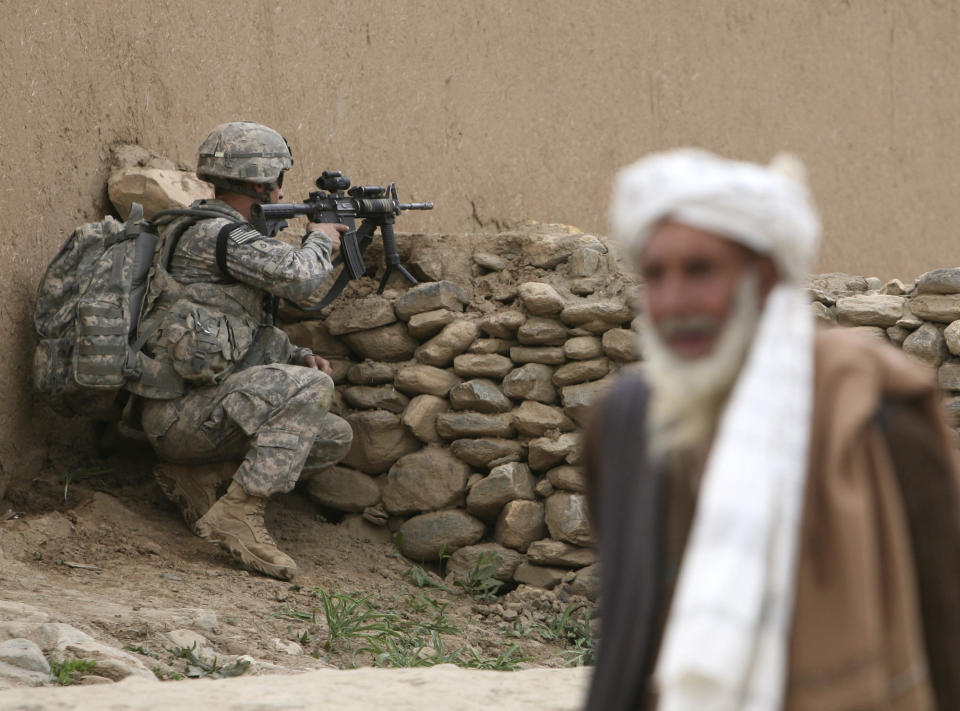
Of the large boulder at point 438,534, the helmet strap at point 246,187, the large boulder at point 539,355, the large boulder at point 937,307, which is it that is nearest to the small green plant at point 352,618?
the large boulder at point 438,534

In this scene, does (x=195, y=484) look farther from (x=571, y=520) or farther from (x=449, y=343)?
(x=571, y=520)

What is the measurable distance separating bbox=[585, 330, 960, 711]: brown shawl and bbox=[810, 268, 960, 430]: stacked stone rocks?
351 centimetres

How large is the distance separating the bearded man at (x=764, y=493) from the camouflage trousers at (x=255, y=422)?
3.37 meters

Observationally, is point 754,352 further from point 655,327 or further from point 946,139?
point 946,139

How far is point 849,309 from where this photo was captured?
5.08m

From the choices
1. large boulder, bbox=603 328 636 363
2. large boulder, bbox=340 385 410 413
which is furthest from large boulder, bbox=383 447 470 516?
large boulder, bbox=603 328 636 363

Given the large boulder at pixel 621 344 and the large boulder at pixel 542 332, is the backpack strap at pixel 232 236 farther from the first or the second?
the large boulder at pixel 621 344

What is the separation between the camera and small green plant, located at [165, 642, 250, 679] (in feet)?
12.3

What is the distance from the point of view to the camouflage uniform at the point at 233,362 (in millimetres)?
4867

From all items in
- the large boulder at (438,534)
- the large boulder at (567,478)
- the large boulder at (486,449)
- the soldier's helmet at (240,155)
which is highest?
the soldier's helmet at (240,155)

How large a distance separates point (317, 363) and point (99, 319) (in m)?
0.96

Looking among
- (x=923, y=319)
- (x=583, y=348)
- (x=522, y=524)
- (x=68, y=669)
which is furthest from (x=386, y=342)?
(x=68, y=669)

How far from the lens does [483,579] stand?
5363 mm

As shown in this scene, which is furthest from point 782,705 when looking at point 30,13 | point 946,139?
point 946,139
